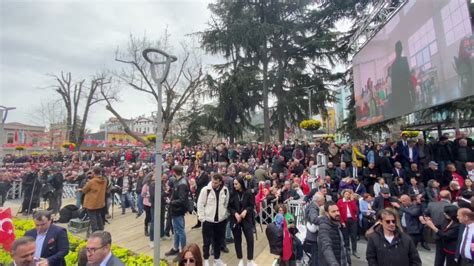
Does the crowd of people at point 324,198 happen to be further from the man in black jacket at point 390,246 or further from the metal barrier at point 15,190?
the metal barrier at point 15,190

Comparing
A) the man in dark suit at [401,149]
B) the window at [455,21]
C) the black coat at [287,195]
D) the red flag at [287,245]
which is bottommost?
the red flag at [287,245]

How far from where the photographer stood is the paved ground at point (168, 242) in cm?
604

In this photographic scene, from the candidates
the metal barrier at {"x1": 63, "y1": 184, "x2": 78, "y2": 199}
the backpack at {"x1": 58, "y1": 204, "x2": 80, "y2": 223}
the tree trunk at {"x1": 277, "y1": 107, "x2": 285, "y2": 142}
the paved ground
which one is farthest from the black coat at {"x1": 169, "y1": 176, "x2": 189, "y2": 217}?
the tree trunk at {"x1": 277, "y1": 107, "x2": 285, "y2": 142}

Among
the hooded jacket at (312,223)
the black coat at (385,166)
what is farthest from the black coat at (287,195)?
the hooded jacket at (312,223)

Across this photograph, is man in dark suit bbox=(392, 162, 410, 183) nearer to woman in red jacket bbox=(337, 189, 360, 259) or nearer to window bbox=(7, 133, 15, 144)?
woman in red jacket bbox=(337, 189, 360, 259)

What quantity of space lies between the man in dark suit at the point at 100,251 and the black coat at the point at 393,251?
2.82 m

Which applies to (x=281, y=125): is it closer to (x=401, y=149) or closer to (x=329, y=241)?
(x=401, y=149)

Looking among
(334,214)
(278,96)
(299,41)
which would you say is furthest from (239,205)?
(299,41)

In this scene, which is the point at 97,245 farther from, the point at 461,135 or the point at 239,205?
the point at 461,135

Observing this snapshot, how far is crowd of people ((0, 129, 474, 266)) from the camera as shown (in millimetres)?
3799

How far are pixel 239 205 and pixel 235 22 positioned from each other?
55.6ft

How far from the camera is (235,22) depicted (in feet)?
63.7

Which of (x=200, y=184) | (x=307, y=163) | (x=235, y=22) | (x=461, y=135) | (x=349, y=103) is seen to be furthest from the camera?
(x=235, y=22)

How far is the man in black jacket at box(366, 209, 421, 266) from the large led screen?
5.43m
